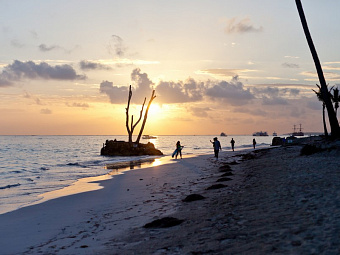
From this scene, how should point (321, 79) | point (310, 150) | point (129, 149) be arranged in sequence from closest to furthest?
point (310, 150) → point (321, 79) → point (129, 149)

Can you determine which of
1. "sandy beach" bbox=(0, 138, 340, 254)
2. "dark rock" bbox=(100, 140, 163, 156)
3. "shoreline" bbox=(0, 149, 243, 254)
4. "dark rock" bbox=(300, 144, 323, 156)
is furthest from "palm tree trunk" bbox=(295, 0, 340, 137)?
"dark rock" bbox=(100, 140, 163, 156)

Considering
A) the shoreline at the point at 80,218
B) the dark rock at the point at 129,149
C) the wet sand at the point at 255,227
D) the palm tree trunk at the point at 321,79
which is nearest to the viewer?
the wet sand at the point at 255,227

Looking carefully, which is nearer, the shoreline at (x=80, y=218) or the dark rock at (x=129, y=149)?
the shoreline at (x=80, y=218)

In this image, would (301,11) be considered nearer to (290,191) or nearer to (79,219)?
(290,191)

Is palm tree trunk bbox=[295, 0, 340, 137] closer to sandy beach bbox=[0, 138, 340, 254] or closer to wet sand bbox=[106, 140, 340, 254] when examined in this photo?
sandy beach bbox=[0, 138, 340, 254]

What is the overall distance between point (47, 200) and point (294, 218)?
Answer: 10.8 meters

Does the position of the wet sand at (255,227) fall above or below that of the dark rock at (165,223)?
above

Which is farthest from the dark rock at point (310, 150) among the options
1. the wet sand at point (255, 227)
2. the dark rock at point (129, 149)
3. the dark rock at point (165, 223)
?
the dark rock at point (129, 149)

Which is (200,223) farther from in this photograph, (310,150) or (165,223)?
(310,150)

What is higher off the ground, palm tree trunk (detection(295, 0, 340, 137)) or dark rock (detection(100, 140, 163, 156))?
palm tree trunk (detection(295, 0, 340, 137))

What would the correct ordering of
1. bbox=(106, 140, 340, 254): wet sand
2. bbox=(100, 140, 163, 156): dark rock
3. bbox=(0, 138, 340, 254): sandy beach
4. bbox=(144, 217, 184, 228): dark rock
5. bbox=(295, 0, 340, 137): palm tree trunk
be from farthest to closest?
1. bbox=(100, 140, 163, 156): dark rock
2. bbox=(295, 0, 340, 137): palm tree trunk
3. bbox=(144, 217, 184, 228): dark rock
4. bbox=(0, 138, 340, 254): sandy beach
5. bbox=(106, 140, 340, 254): wet sand

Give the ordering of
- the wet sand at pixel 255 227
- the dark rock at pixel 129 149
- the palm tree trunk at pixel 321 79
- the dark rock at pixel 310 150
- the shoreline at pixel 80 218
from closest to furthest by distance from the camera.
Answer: the wet sand at pixel 255 227 < the shoreline at pixel 80 218 < the dark rock at pixel 310 150 < the palm tree trunk at pixel 321 79 < the dark rock at pixel 129 149

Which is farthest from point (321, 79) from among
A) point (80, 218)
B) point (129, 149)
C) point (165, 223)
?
point (129, 149)

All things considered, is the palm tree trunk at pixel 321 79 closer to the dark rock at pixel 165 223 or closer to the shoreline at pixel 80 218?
the shoreline at pixel 80 218
